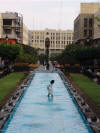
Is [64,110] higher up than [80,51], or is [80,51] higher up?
[80,51]

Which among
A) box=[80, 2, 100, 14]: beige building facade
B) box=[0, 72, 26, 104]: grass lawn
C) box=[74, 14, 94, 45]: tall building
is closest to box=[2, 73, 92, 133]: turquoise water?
box=[0, 72, 26, 104]: grass lawn

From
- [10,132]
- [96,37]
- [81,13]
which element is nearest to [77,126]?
[10,132]

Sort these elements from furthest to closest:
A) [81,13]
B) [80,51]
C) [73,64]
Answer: [81,13], [73,64], [80,51]

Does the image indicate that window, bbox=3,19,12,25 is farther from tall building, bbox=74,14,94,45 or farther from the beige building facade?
the beige building facade

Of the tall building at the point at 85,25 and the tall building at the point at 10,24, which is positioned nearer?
the tall building at the point at 85,25

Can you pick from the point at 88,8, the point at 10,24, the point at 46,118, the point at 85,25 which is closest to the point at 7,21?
the point at 10,24

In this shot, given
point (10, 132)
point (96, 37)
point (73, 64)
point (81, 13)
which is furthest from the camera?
point (81, 13)

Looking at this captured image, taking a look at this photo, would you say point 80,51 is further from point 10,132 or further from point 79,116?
point 10,132

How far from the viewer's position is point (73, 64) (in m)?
65.2

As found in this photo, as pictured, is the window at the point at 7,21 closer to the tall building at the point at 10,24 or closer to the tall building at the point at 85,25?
the tall building at the point at 10,24

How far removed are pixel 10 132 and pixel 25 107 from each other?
5.87 m

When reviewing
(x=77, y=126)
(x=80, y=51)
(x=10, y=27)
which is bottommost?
(x=77, y=126)

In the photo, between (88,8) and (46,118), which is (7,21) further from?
(46,118)

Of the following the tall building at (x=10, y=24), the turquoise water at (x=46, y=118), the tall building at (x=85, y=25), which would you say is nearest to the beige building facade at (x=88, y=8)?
the tall building at (x=85, y=25)
